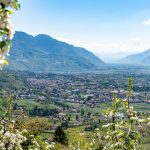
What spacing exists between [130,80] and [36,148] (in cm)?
909

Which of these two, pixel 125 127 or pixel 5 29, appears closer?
pixel 5 29

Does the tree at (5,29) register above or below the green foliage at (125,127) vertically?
above

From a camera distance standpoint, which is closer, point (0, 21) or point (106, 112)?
point (0, 21)

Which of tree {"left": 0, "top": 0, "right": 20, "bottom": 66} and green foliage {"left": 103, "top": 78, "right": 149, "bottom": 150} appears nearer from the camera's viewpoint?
tree {"left": 0, "top": 0, "right": 20, "bottom": 66}

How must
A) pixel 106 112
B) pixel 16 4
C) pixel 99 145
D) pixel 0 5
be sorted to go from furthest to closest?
pixel 99 145
pixel 106 112
pixel 16 4
pixel 0 5

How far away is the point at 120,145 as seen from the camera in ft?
50.7

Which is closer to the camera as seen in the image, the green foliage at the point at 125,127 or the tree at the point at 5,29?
the tree at the point at 5,29

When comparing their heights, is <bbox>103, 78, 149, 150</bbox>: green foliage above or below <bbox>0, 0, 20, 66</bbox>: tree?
below

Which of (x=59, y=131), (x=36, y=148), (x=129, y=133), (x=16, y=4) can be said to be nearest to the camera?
(x=16, y=4)

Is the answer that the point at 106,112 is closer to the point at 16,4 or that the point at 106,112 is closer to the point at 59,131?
the point at 16,4

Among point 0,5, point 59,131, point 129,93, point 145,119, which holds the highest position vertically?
point 0,5

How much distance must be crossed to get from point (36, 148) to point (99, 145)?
6736 mm

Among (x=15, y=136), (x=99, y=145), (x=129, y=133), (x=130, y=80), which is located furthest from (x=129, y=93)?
(x=99, y=145)

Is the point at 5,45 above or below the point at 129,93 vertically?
above
